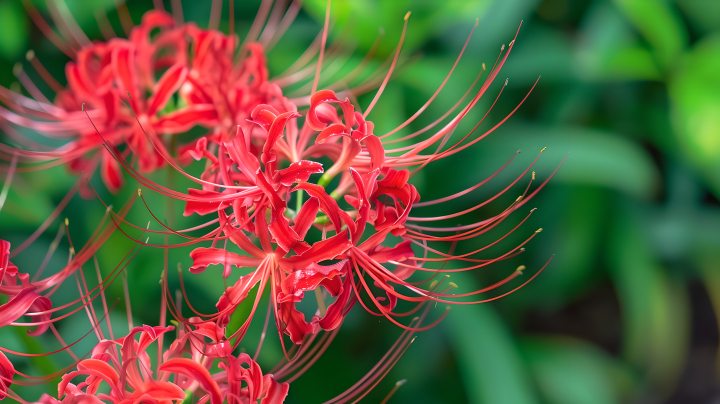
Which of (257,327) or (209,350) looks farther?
(257,327)

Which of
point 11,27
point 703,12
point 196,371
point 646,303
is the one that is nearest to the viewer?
point 196,371

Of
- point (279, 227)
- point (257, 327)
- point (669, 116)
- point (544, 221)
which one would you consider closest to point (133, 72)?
point (279, 227)

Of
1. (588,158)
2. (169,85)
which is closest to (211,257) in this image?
(169,85)

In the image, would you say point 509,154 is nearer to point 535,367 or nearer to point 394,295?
point 535,367

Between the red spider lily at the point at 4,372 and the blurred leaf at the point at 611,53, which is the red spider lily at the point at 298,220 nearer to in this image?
the red spider lily at the point at 4,372

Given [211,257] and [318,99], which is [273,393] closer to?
[211,257]

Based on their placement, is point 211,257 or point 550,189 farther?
point 550,189

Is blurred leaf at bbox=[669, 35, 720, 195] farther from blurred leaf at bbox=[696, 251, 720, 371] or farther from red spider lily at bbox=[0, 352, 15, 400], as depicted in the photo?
red spider lily at bbox=[0, 352, 15, 400]
